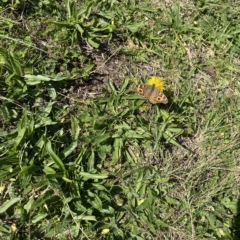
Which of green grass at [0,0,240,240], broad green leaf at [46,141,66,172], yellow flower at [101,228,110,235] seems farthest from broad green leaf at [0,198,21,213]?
yellow flower at [101,228,110,235]

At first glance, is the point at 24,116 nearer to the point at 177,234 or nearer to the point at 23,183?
the point at 23,183

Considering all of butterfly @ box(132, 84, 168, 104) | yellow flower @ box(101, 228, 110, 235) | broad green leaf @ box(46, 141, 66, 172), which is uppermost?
butterfly @ box(132, 84, 168, 104)

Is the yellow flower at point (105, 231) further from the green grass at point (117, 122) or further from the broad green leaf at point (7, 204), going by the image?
the broad green leaf at point (7, 204)

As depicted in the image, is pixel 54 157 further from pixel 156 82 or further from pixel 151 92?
pixel 156 82

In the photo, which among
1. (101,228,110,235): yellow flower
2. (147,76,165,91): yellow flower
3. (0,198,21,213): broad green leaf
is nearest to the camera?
(0,198,21,213): broad green leaf

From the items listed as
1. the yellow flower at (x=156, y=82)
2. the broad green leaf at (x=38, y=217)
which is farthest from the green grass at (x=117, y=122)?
the yellow flower at (x=156, y=82)

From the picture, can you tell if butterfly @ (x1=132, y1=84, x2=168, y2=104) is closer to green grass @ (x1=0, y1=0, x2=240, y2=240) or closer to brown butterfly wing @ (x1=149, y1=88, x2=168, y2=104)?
brown butterfly wing @ (x1=149, y1=88, x2=168, y2=104)

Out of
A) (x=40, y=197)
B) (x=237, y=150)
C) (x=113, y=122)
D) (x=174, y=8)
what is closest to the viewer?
(x=40, y=197)

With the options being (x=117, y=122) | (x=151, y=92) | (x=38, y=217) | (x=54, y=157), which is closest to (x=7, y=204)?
(x=38, y=217)

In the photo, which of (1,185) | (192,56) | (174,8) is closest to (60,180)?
(1,185)
